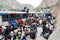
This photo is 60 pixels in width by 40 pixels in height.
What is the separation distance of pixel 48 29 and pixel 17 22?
10152mm

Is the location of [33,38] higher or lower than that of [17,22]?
higher

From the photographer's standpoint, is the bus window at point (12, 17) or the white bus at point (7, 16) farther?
the bus window at point (12, 17)

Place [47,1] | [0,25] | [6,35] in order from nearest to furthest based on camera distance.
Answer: [6,35]
[0,25]
[47,1]

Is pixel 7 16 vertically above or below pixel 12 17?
above

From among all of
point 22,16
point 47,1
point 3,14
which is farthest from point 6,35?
point 47,1

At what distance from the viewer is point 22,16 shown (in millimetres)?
31859

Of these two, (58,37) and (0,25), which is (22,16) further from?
(58,37)

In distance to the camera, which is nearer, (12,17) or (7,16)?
(7,16)

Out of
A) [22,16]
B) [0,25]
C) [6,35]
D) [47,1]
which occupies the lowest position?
[47,1]

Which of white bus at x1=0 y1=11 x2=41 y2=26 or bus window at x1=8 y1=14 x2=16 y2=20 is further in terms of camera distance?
bus window at x1=8 y1=14 x2=16 y2=20

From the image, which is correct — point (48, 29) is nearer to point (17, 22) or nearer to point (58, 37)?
point (58, 37)

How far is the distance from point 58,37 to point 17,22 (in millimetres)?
15206

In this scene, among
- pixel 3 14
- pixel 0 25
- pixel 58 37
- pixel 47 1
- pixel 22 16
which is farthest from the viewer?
pixel 47 1

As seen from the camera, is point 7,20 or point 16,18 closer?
point 7,20
